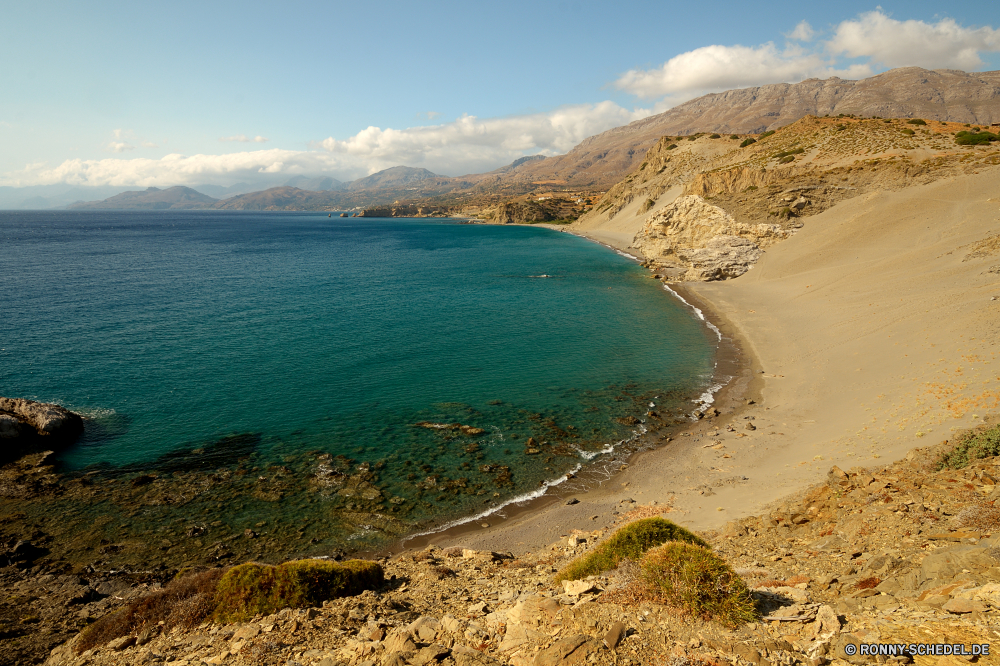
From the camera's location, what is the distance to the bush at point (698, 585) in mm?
7930

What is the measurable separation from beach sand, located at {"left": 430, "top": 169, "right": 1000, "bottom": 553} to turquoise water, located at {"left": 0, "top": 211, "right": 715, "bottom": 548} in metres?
2.92

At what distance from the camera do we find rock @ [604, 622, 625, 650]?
7.40 metres

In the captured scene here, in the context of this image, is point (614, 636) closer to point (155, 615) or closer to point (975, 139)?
point (155, 615)

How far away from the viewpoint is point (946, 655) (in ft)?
19.5

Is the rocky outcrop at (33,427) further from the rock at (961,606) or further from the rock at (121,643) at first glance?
the rock at (961,606)

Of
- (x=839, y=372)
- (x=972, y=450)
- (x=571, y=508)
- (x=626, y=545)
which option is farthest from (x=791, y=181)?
(x=626, y=545)

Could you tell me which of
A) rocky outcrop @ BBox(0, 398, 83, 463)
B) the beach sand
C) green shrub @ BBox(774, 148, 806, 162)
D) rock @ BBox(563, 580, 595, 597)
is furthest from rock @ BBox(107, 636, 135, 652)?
green shrub @ BBox(774, 148, 806, 162)

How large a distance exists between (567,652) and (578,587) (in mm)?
2365

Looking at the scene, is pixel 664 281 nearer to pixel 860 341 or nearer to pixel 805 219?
pixel 805 219

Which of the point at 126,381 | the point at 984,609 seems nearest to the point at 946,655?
the point at 984,609

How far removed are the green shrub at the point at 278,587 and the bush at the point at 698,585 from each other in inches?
272

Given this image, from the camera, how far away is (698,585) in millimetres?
8266

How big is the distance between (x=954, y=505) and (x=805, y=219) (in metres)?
56.9

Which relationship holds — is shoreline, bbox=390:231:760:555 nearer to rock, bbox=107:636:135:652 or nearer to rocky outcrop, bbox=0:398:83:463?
rock, bbox=107:636:135:652
